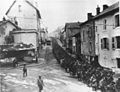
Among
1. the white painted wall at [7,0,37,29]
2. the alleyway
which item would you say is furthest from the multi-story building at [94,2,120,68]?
the white painted wall at [7,0,37,29]

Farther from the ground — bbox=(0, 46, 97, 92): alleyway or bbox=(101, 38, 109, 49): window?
bbox=(101, 38, 109, 49): window

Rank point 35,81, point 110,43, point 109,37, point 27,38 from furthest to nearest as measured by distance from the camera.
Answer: point 27,38
point 109,37
point 110,43
point 35,81

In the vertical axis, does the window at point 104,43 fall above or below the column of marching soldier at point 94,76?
above

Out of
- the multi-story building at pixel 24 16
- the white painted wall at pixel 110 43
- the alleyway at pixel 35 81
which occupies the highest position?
the multi-story building at pixel 24 16

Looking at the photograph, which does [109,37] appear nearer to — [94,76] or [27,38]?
[94,76]

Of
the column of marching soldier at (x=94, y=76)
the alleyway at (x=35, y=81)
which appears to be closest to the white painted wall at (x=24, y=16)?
the alleyway at (x=35, y=81)

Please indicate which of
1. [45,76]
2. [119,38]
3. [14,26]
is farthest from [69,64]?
[14,26]

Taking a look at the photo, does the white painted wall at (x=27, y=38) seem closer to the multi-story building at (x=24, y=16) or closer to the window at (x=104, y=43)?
the multi-story building at (x=24, y=16)

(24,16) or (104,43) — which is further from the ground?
(24,16)

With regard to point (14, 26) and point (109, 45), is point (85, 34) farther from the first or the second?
point (14, 26)

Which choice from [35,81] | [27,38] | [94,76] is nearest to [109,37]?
[94,76]

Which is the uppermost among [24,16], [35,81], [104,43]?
[24,16]

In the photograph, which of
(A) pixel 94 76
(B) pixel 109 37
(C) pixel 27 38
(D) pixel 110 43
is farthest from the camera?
(C) pixel 27 38

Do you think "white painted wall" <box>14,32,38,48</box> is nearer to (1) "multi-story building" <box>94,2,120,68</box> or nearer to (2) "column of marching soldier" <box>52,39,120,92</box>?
(2) "column of marching soldier" <box>52,39,120,92</box>
